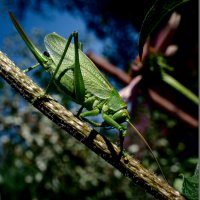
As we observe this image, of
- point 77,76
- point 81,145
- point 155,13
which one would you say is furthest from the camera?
point 81,145

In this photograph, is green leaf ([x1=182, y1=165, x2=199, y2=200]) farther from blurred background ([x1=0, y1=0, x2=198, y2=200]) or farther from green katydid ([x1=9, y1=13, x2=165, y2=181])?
blurred background ([x1=0, y1=0, x2=198, y2=200])

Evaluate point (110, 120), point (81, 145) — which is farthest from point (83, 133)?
point (81, 145)

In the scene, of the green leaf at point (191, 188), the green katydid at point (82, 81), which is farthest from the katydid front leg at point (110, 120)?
the green leaf at point (191, 188)

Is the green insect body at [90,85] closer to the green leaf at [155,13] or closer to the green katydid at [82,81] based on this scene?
the green katydid at [82,81]

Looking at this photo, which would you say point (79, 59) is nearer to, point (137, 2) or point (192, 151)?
point (192, 151)

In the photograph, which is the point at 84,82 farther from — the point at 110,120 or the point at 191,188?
the point at 191,188

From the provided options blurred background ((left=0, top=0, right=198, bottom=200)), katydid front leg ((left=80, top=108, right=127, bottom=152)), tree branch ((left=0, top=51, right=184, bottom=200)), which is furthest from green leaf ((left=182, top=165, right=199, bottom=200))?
blurred background ((left=0, top=0, right=198, bottom=200))

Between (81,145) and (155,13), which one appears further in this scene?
(81,145)
